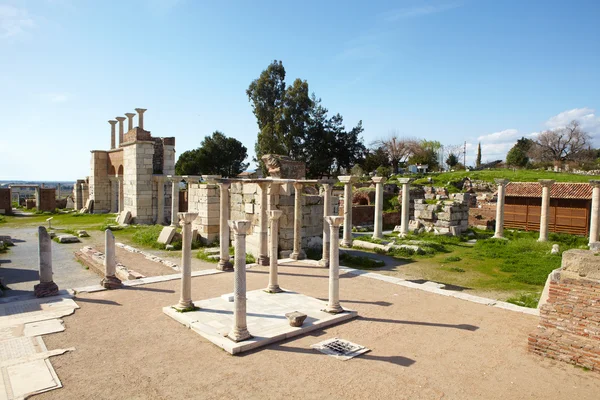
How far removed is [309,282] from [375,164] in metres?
42.8

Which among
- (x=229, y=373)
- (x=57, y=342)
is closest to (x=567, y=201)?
(x=229, y=373)

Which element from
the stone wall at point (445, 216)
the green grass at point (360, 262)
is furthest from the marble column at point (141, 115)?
the stone wall at point (445, 216)

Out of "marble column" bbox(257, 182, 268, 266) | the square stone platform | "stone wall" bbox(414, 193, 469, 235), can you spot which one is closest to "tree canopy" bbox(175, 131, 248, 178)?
"stone wall" bbox(414, 193, 469, 235)

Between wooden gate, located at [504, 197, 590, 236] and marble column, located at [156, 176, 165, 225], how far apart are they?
2299 cm

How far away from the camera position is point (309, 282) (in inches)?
474

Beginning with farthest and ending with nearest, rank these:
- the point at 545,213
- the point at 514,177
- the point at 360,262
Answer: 1. the point at 514,177
2. the point at 545,213
3. the point at 360,262

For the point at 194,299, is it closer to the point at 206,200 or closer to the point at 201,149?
the point at 206,200

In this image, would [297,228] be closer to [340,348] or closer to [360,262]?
[360,262]

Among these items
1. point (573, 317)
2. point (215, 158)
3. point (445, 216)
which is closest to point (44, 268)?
point (573, 317)

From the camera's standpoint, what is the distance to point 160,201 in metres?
26.2

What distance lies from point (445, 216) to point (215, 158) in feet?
131

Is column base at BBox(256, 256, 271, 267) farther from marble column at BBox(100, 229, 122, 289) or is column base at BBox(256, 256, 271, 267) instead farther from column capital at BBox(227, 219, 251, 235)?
column capital at BBox(227, 219, 251, 235)

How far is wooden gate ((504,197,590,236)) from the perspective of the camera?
80.0 feet

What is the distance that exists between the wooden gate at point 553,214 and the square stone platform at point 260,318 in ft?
72.2
